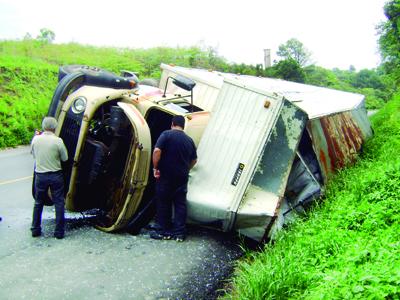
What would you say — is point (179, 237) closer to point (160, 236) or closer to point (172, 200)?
point (160, 236)

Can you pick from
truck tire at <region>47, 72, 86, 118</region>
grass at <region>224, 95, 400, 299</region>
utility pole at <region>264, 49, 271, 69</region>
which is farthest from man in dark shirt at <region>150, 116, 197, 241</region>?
utility pole at <region>264, 49, 271, 69</region>

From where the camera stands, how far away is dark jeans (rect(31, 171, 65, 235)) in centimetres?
555

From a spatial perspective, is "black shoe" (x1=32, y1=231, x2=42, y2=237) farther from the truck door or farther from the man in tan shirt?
the truck door

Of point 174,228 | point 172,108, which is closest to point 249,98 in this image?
point 172,108

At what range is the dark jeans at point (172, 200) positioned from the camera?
18.7ft

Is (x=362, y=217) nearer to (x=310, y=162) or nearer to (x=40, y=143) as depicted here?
(x=310, y=162)

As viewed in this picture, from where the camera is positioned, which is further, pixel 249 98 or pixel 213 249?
pixel 249 98

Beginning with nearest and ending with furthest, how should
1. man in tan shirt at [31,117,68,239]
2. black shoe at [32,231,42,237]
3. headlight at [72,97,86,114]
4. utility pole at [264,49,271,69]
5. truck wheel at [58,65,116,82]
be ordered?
man in tan shirt at [31,117,68,239], black shoe at [32,231,42,237], headlight at [72,97,86,114], truck wheel at [58,65,116,82], utility pole at [264,49,271,69]

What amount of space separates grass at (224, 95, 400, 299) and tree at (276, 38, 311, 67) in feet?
138

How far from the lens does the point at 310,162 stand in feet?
21.2

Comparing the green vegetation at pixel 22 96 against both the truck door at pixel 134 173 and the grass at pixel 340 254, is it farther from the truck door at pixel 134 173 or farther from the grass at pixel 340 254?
the grass at pixel 340 254

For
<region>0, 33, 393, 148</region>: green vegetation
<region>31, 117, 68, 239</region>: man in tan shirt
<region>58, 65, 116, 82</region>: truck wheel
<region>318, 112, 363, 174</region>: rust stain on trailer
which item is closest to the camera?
<region>31, 117, 68, 239</region>: man in tan shirt

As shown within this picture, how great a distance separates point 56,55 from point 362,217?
2071 cm

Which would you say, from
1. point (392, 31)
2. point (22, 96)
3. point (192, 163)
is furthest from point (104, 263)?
point (392, 31)
